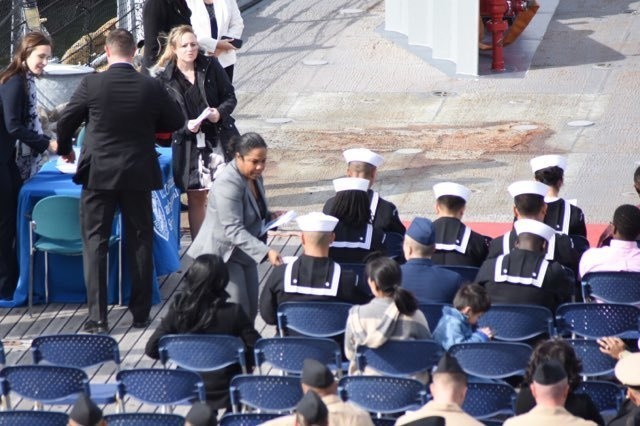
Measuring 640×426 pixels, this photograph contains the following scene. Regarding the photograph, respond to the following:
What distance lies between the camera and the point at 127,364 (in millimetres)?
9219

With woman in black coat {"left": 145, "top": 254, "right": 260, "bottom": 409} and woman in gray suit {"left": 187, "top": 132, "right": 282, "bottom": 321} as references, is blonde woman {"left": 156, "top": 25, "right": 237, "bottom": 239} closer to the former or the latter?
woman in gray suit {"left": 187, "top": 132, "right": 282, "bottom": 321}

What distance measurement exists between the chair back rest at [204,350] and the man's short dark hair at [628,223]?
2576 mm

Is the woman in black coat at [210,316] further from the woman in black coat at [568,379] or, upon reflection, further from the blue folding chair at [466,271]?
the blue folding chair at [466,271]

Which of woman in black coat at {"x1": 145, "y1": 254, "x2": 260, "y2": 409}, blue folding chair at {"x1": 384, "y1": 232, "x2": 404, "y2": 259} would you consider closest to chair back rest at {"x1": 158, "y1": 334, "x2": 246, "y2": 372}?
woman in black coat at {"x1": 145, "y1": 254, "x2": 260, "y2": 409}

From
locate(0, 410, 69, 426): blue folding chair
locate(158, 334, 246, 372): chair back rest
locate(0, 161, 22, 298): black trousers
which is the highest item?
locate(0, 410, 69, 426): blue folding chair

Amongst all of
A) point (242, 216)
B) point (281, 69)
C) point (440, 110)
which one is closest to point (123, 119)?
point (242, 216)

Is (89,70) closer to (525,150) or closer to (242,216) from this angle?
(525,150)

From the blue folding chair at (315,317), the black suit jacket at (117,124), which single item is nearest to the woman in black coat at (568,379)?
the blue folding chair at (315,317)

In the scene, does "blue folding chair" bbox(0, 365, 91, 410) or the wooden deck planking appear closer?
"blue folding chair" bbox(0, 365, 91, 410)

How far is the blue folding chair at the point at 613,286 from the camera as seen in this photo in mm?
8344

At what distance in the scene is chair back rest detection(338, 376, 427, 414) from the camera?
273 inches

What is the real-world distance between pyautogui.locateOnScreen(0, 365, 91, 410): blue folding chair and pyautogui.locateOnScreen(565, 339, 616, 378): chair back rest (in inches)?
104

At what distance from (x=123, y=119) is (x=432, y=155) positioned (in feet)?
17.5

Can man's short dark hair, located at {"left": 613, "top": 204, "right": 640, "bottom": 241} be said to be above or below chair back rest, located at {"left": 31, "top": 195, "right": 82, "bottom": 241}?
above
